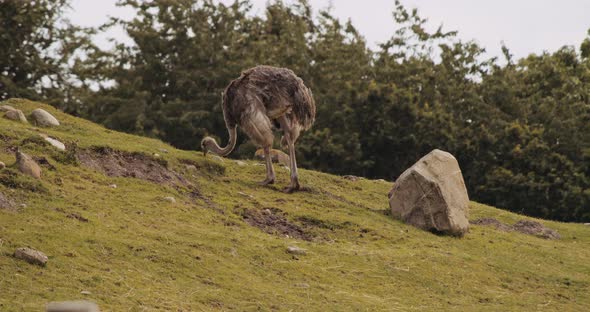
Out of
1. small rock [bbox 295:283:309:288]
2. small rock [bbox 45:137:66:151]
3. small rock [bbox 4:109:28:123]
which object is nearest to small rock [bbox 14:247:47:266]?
small rock [bbox 295:283:309:288]

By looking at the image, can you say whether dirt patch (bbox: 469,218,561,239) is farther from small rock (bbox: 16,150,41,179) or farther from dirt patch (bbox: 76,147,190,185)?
small rock (bbox: 16,150,41,179)

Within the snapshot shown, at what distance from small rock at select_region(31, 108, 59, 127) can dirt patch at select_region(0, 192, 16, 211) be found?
5.45m

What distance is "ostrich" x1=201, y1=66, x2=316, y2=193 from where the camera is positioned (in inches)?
625

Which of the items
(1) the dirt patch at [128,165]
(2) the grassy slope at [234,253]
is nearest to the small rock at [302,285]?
(2) the grassy slope at [234,253]

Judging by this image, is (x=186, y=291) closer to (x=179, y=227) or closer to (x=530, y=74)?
(x=179, y=227)

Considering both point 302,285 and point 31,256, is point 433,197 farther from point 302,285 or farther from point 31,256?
point 31,256

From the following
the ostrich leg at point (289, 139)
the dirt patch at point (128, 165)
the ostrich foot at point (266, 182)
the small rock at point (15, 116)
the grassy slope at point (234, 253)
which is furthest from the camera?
the small rock at point (15, 116)

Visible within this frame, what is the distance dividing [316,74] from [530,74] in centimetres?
771

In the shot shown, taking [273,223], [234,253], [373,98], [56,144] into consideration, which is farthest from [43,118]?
[373,98]

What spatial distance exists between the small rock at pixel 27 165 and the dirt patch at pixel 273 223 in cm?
327

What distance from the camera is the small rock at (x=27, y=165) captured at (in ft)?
42.1

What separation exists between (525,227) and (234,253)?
787cm

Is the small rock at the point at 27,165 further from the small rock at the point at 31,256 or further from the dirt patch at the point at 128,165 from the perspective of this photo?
the small rock at the point at 31,256

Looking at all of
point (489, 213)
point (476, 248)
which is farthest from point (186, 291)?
point (489, 213)
